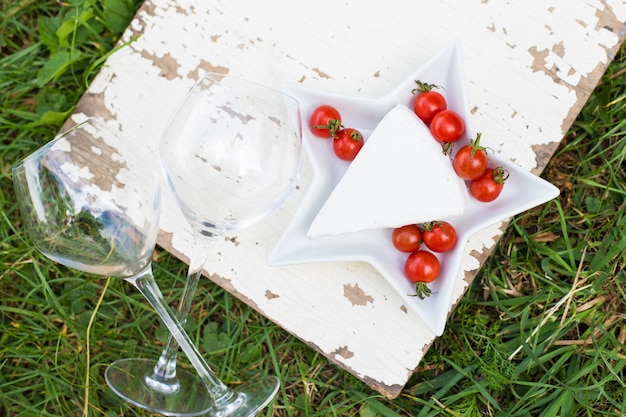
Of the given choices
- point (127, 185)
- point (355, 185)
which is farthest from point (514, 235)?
point (127, 185)

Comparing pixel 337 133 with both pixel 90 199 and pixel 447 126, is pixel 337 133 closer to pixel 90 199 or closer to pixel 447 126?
pixel 447 126

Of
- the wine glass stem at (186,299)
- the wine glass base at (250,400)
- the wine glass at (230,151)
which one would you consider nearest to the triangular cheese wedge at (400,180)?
the wine glass at (230,151)

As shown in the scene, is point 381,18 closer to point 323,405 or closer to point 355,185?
point 355,185

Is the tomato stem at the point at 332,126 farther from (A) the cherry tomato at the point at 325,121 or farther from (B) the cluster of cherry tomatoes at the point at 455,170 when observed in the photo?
(B) the cluster of cherry tomatoes at the point at 455,170

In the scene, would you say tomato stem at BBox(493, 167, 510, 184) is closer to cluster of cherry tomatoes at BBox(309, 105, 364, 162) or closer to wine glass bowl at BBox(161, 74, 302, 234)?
cluster of cherry tomatoes at BBox(309, 105, 364, 162)

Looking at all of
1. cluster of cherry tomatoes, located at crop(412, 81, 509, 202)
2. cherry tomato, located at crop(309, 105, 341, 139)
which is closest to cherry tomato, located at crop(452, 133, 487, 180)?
cluster of cherry tomatoes, located at crop(412, 81, 509, 202)

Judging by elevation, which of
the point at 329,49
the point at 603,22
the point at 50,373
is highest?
the point at 603,22
